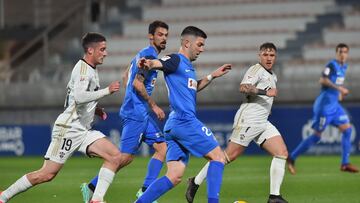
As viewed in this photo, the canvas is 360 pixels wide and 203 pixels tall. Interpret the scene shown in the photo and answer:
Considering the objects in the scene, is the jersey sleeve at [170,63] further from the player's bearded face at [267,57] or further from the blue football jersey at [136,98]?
the player's bearded face at [267,57]

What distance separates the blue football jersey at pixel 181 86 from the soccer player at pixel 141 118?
1315 mm

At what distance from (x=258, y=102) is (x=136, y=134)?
1590 millimetres

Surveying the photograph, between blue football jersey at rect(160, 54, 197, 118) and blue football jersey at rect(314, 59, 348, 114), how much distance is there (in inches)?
311

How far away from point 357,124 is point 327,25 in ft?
18.6

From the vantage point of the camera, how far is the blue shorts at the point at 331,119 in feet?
55.7

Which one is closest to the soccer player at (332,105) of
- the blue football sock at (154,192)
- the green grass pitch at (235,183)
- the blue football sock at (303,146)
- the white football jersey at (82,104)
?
the blue football sock at (303,146)

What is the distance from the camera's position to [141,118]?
1103cm

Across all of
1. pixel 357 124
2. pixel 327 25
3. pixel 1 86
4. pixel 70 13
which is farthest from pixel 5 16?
pixel 357 124

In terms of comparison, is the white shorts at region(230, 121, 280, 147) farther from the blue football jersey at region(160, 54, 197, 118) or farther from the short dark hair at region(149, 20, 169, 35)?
the blue football jersey at region(160, 54, 197, 118)

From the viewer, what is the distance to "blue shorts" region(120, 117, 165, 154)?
35.6 feet

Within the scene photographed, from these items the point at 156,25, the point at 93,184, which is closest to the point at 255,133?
the point at 156,25

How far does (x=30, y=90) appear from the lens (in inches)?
986

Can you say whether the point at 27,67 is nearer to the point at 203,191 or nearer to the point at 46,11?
the point at 46,11

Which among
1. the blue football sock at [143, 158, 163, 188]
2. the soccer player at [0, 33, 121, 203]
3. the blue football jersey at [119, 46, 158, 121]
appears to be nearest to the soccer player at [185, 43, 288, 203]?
the blue football sock at [143, 158, 163, 188]
